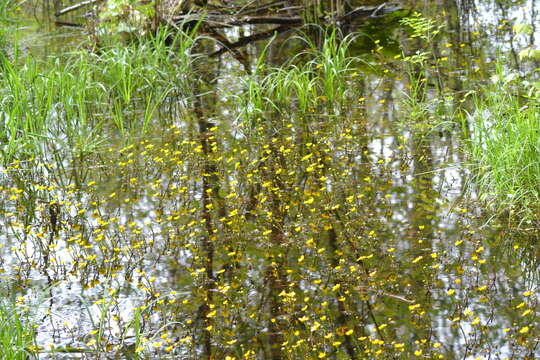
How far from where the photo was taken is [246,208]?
5.44 meters

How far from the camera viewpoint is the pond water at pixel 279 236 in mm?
3955

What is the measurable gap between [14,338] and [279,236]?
184 centimetres

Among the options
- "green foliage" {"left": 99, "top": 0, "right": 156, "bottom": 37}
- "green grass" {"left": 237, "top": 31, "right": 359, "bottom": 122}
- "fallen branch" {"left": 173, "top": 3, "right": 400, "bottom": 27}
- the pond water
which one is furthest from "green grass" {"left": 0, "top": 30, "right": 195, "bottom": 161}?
"fallen branch" {"left": 173, "top": 3, "right": 400, "bottom": 27}

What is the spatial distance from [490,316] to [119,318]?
1.99m

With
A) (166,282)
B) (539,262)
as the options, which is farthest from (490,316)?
(166,282)

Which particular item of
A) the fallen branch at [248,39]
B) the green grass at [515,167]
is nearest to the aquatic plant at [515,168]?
the green grass at [515,167]

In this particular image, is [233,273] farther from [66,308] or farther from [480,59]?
[480,59]

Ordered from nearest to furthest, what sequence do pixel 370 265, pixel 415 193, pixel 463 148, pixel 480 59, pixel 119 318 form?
pixel 119 318 < pixel 370 265 < pixel 415 193 < pixel 463 148 < pixel 480 59

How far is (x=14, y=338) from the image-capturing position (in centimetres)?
386

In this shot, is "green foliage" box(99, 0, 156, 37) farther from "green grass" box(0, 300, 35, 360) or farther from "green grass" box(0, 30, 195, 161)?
"green grass" box(0, 300, 35, 360)

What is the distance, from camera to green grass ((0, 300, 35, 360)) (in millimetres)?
3600

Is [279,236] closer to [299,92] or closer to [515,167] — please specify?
[515,167]

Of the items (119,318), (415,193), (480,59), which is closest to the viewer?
(119,318)

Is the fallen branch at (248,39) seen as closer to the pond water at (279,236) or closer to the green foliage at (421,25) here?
the pond water at (279,236)
